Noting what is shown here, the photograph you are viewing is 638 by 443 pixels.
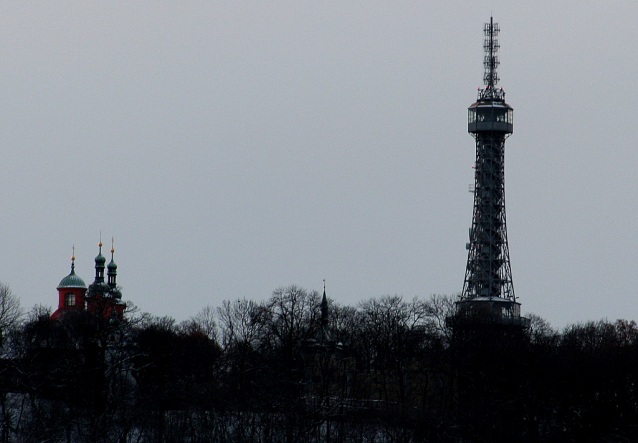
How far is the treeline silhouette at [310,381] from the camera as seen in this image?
8131cm

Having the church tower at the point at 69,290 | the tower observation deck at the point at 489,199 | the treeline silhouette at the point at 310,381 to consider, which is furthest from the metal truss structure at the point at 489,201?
the church tower at the point at 69,290

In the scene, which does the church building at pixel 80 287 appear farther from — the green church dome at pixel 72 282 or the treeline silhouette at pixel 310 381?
the treeline silhouette at pixel 310 381

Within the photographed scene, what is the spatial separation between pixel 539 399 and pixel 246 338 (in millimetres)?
20903

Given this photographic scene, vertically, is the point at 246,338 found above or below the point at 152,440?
above

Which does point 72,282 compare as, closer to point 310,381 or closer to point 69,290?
point 69,290

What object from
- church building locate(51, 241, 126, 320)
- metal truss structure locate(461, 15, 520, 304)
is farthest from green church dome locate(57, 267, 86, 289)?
metal truss structure locate(461, 15, 520, 304)

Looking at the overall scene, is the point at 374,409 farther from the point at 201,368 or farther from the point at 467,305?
the point at 467,305

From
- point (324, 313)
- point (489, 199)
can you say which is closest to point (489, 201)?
point (489, 199)

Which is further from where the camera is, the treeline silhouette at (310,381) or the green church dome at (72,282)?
the green church dome at (72,282)

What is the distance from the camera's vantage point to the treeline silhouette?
81.3 metres

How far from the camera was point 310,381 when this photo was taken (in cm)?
10288

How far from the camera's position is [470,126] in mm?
146375

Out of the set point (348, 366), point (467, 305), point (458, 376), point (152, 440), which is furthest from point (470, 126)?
point (152, 440)

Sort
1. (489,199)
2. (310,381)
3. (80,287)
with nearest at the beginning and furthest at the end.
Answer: (310,381), (489,199), (80,287)
